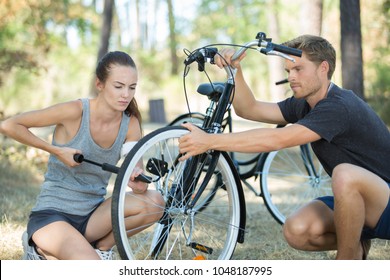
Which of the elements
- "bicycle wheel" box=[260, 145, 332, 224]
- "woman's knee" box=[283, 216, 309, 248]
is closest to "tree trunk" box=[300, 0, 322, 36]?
"bicycle wheel" box=[260, 145, 332, 224]

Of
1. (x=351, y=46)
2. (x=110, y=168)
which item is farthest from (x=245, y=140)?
(x=351, y=46)

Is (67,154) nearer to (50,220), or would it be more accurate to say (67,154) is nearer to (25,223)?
(50,220)

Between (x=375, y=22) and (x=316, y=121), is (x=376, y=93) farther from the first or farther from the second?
(x=316, y=121)

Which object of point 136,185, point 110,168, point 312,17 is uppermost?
point 312,17

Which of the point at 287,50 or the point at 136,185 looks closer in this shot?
the point at 287,50

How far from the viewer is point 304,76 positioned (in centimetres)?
316

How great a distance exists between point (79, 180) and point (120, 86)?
1.79 feet

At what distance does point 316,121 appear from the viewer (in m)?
3.02

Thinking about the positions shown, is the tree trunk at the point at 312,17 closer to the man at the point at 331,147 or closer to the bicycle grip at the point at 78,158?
the man at the point at 331,147

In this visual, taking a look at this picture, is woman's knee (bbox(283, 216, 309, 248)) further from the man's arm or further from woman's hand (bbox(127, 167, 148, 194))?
woman's hand (bbox(127, 167, 148, 194))

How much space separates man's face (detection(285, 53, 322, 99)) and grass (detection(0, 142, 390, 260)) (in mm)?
1220

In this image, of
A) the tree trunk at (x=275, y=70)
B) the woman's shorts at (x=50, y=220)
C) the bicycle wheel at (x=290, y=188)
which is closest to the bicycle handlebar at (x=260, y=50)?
the woman's shorts at (x=50, y=220)
